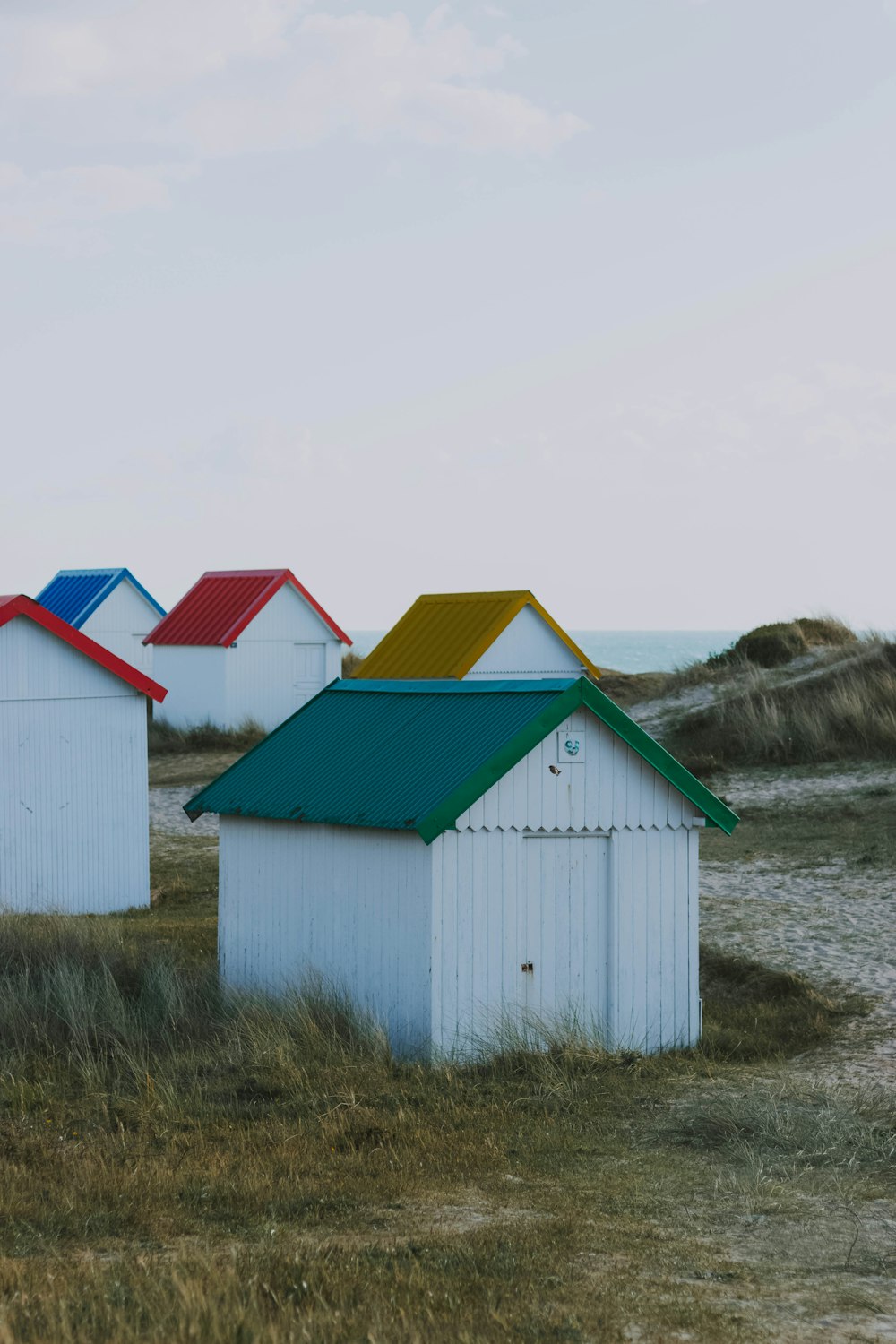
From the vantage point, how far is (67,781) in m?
19.4

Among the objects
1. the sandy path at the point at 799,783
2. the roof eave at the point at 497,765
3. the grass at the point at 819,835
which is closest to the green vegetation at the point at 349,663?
the sandy path at the point at 799,783

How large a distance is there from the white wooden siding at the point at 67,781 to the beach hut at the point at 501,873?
7.05 metres

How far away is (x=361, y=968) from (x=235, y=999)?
3.79ft

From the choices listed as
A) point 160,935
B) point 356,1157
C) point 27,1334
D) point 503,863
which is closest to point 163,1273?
point 27,1334

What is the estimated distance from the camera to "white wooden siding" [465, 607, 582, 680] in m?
29.5

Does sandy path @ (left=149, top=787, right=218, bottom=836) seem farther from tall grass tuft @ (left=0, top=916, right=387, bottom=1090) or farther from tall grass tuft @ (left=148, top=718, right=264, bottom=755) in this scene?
tall grass tuft @ (left=0, top=916, right=387, bottom=1090)

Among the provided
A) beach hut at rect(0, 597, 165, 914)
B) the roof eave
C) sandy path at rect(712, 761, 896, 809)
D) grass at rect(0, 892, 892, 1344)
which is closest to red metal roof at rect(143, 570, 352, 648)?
sandy path at rect(712, 761, 896, 809)

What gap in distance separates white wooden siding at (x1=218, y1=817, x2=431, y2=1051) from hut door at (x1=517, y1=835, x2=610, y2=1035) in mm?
826

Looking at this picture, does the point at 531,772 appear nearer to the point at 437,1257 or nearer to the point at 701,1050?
the point at 701,1050

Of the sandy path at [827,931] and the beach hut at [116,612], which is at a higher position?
the beach hut at [116,612]

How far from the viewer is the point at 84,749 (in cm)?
1942

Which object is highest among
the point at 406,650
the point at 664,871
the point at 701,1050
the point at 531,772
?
the point at 406,650

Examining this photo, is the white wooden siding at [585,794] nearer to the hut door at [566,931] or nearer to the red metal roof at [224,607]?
the hut door at [566,931]

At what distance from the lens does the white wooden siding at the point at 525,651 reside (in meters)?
29.5
